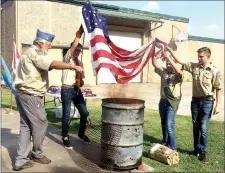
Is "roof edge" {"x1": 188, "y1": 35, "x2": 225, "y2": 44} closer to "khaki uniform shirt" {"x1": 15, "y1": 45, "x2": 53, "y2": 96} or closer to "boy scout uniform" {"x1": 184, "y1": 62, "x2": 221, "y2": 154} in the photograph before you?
"boy scout uniform" {"x1": 184, "y1": 62, "x2": 221, "y2": 154}

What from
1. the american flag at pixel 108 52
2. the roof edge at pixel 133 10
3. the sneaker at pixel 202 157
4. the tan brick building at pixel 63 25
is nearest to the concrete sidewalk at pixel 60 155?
the sneaker at pixel 202 157

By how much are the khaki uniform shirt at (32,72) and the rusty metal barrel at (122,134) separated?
3.67 ft

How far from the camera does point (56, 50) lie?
1905cm

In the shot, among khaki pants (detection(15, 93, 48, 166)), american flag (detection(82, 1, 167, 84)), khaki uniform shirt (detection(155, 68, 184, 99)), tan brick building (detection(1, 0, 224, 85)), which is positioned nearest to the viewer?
khaki pants (detection(15, 93, 48, 166))

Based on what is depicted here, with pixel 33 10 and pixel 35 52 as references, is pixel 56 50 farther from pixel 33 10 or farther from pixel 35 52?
pixel 35 52

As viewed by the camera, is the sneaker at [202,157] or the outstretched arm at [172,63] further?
the sneaker at [202,157]

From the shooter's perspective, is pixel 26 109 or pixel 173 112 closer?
pixel 26 109

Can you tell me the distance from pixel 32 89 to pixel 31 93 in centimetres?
7

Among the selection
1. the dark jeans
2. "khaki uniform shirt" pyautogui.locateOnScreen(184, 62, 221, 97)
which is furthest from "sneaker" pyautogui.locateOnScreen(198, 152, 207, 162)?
the dark jeans

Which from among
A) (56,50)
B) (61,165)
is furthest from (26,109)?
(56,50)

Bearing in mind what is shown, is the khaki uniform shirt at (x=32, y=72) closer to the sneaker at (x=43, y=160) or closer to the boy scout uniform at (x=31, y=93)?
the boy scout uniform at (x=31, y=93)

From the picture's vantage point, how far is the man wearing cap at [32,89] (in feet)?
15.6

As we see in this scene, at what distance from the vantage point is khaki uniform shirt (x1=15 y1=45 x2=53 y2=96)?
15.5ft

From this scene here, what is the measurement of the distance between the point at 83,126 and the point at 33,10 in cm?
1374
